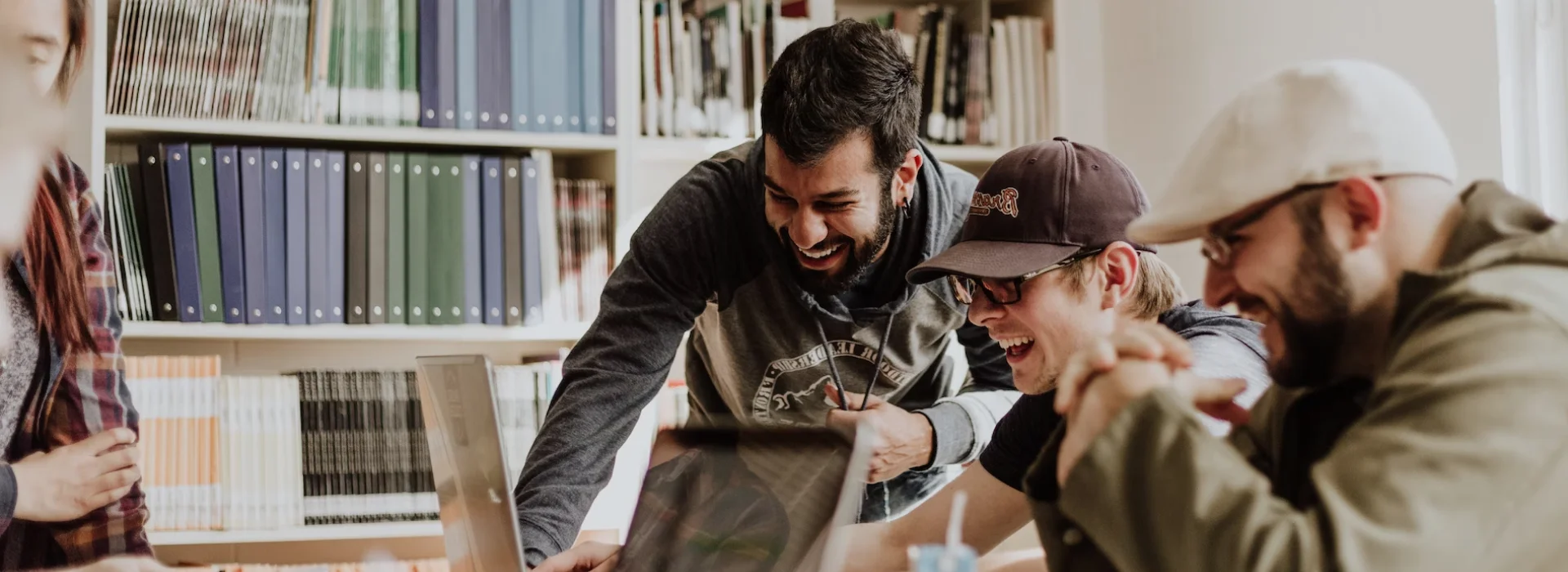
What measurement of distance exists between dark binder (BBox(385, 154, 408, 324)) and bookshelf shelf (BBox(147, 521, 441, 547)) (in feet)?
1.32

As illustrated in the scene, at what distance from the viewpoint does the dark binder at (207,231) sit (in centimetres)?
246

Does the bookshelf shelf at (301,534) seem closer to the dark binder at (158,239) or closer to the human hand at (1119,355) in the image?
the dark binder at (158,239)

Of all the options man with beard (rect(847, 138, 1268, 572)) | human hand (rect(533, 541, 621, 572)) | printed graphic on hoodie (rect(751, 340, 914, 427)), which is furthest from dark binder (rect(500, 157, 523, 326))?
human hand (rect(533, 541, 621, 572))

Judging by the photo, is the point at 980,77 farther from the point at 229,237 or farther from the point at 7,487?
the point at 7,487

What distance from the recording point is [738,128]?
9.07ft

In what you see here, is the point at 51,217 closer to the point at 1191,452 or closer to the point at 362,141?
the point at 362,141

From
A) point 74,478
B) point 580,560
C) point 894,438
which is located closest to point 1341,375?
point 580,560

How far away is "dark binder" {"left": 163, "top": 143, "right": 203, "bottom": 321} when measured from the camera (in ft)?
8.02

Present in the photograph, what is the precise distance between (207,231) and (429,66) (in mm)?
527

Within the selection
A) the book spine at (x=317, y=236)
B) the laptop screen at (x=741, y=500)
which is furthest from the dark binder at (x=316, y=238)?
the laptop screen at (x=741, y=500)

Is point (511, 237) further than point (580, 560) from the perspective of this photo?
Yes

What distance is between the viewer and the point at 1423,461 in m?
0.75

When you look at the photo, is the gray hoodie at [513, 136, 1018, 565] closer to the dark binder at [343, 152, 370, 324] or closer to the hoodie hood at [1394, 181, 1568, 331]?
the dark binder at [343, 152, 370, 324]

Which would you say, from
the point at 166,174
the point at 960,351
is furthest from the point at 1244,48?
the point at 166,174
